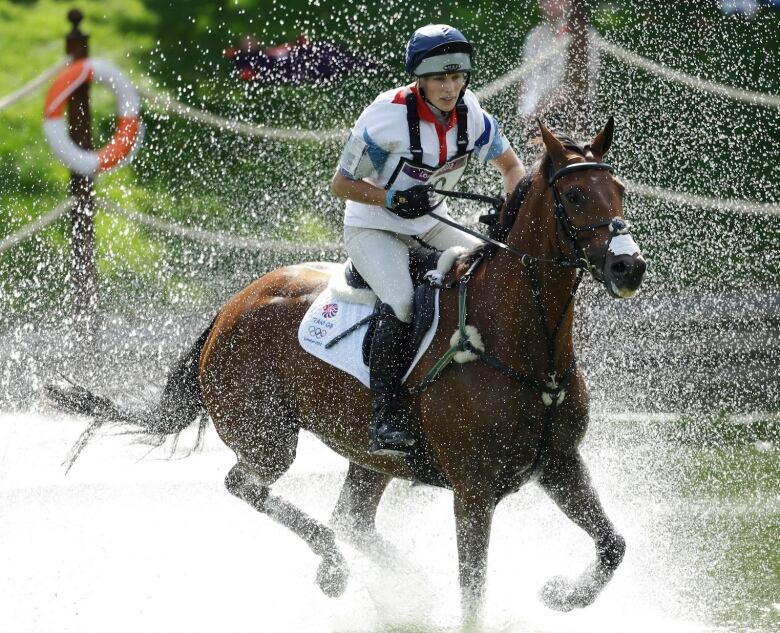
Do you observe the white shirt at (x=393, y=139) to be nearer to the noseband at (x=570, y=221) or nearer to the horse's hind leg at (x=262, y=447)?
the noseband at (x=570, y=221)

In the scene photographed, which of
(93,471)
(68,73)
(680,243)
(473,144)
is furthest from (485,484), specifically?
(68,73)

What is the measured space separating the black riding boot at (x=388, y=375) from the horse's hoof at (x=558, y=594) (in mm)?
742

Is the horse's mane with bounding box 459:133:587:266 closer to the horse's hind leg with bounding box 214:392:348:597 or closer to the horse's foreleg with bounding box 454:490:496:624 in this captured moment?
the horse's foreleg with bounding box 454:490:496:624

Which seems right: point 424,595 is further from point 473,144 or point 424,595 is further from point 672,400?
point 672,400

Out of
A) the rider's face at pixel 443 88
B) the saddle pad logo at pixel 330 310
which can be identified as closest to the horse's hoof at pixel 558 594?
the saddle pad logo at pixel 330 310

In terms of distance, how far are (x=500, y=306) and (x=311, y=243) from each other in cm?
567

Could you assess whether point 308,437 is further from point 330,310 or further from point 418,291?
point 418,291

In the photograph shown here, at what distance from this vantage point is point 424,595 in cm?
538

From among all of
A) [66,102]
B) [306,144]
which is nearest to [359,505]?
[66,102]

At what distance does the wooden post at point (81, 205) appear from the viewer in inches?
376

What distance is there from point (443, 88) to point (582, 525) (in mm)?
1695

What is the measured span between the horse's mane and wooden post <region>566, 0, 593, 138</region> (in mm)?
2952

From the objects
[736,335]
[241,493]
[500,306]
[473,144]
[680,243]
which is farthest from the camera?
[680,243]

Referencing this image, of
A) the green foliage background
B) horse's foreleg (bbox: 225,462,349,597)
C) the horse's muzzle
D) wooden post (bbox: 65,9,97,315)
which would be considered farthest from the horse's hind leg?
wooden post (bbox: 65,9,97,315)
